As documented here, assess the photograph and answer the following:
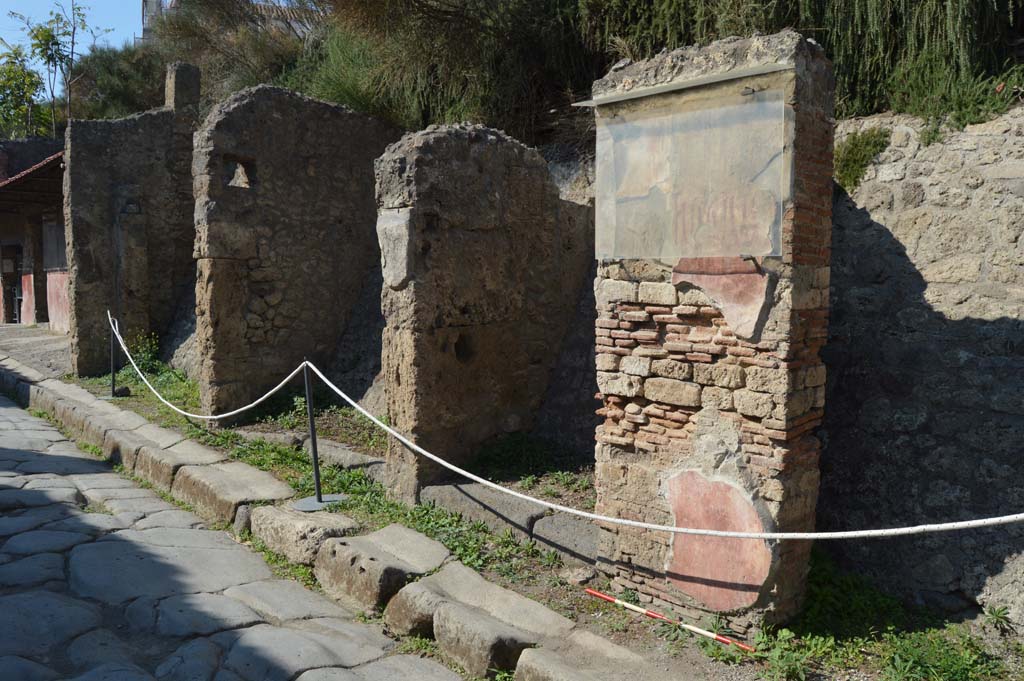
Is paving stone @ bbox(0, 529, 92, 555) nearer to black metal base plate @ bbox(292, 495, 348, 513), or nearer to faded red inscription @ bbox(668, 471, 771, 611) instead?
black metal base plate @ bbox(292, 495, 348, 513)

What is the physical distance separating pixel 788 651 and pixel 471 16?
852cm

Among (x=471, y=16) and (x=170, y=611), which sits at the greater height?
(x=471, y=16)

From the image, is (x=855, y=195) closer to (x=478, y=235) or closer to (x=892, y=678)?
(x=478, y=235)

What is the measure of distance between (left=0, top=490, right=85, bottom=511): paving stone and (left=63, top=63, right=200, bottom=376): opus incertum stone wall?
5140 mm

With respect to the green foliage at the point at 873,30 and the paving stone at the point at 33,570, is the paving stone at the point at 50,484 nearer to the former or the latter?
the paving stone at the point at 33,570

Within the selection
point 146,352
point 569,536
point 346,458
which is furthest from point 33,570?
point 146,352

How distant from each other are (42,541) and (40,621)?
1358mm

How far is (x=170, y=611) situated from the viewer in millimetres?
3938

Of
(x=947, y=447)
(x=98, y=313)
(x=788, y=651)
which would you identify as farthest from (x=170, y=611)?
→ (x=98, y=313)

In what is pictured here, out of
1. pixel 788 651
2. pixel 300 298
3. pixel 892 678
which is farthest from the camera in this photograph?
pixel 300 298

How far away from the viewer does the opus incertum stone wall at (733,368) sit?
3.41m

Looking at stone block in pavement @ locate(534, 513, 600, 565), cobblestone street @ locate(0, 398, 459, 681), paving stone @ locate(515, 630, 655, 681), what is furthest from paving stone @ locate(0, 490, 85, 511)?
paving stone @ locate(515, 630, 655, 681)

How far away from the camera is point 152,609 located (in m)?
3.94

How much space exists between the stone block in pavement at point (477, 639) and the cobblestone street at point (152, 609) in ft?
0.42
